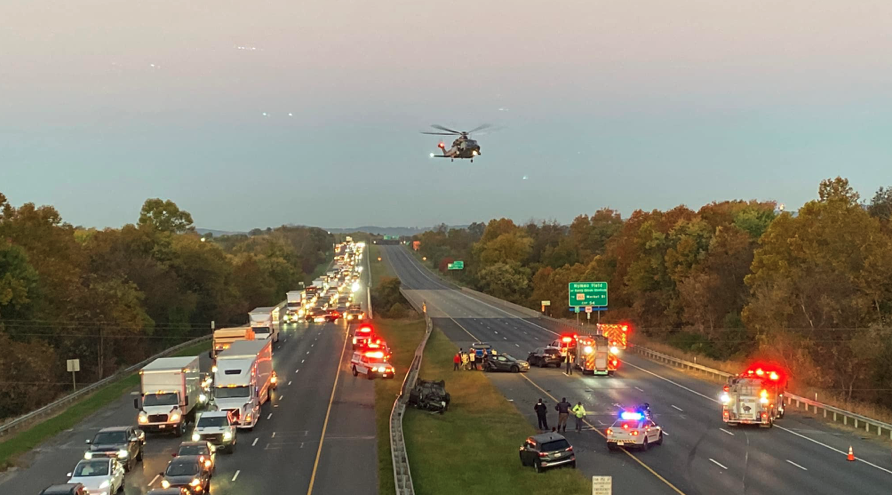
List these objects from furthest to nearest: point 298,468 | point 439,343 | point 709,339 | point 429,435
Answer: point 709,339
point 439,343
point 429,435
point 298,468

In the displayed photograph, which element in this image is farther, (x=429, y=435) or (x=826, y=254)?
(x=826, y=254)

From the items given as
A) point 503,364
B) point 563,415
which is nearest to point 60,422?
point 563,415

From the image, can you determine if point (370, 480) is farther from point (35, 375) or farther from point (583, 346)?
point (35, 375)

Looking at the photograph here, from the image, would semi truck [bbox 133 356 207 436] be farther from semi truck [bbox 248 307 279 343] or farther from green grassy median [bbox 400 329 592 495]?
semi truck [bbox 248 307 279 343]

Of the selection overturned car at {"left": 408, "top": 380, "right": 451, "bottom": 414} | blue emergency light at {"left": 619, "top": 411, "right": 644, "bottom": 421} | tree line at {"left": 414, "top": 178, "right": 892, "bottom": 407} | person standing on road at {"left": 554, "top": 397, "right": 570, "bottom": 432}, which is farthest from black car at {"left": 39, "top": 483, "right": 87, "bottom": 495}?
tree line at {"left": 414, "top": 178, "right": 892, "bottom": 407}

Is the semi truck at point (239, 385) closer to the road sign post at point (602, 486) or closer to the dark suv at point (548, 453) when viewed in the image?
the dark suv at point (548, 453)

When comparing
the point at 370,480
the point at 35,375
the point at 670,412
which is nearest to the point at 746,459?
the point at 670,412

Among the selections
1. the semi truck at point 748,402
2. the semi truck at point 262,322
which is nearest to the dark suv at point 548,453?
the semi truck at point 748,402
